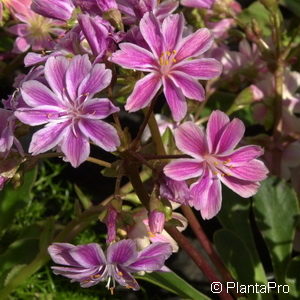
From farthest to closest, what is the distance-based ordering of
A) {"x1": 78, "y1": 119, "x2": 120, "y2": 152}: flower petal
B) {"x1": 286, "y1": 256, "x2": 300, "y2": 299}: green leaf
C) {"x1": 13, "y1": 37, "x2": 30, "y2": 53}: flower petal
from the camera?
{"x1": 13, "y1": 37, "x2": 30, "y2": 53}: flower petal
{"x1": 286, "y1": 256, "x2": 300, "y2": 299}: green leaf
{"x1": 78, "y1": 119, "x2": 120, "y2": 152}: flower petal

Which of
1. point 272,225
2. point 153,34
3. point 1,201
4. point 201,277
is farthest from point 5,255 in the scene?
point 153,34

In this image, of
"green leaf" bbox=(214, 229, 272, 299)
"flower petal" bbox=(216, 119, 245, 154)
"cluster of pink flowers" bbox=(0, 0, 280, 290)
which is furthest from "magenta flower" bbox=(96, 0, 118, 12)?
"green leaf" bbox=(214, 229, 272, 299)

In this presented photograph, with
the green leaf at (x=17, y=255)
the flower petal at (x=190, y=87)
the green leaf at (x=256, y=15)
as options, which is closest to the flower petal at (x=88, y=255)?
the flower petal at (x=190, y=87)

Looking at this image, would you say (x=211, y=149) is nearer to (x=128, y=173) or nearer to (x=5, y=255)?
(x=128, y=173)

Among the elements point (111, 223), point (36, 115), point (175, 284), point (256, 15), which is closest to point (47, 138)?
point (36, 115)

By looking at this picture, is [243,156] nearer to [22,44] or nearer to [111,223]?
[111,223]

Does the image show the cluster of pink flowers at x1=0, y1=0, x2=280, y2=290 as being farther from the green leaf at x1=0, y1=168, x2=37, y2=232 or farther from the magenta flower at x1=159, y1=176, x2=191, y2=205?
the green leaf at x1=0, y1=168, x2=37, y2=232

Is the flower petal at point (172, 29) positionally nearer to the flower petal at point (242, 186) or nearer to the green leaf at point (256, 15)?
the flower petal at point (242, 186)

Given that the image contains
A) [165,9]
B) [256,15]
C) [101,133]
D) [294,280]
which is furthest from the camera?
[256,15]
